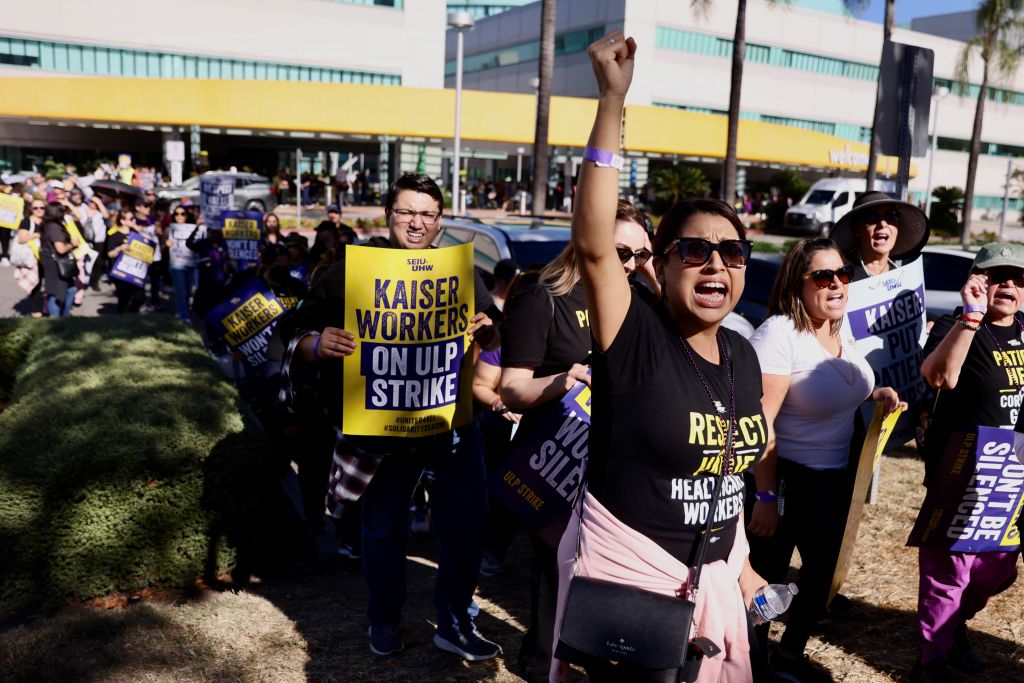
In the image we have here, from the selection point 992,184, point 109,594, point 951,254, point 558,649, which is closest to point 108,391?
point 109,594

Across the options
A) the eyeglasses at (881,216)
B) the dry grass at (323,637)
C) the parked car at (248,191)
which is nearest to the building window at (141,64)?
the parked car at (248,191)

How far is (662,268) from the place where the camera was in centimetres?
252

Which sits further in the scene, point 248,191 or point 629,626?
point 248,191

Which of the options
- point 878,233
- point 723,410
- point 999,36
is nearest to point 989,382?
point 878,233

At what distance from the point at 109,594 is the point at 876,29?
219ft

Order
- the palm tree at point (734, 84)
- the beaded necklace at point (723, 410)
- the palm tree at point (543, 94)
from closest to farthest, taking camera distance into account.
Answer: the beaded necklace at point (723, 410), the palm tree at point (543, 94), the palm tree at point (734, 84)

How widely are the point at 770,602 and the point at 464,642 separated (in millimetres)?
1899

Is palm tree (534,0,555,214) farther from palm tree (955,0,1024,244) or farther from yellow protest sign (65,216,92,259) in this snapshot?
palm tree (955,0,1024,244)

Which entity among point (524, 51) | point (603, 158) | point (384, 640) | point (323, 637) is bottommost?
point (323, 637)

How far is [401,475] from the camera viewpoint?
13.3 feet

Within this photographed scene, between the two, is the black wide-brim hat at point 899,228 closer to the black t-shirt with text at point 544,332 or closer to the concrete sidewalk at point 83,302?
the black t-shirt with text at point 544,332

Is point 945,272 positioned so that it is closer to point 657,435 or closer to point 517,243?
point 517,243

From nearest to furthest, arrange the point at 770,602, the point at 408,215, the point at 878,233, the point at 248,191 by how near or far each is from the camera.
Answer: the point at 770,602 → the point at 408,215 → the point at 878,233 → the point at 248,191

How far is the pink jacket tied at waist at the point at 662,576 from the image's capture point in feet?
7.68
